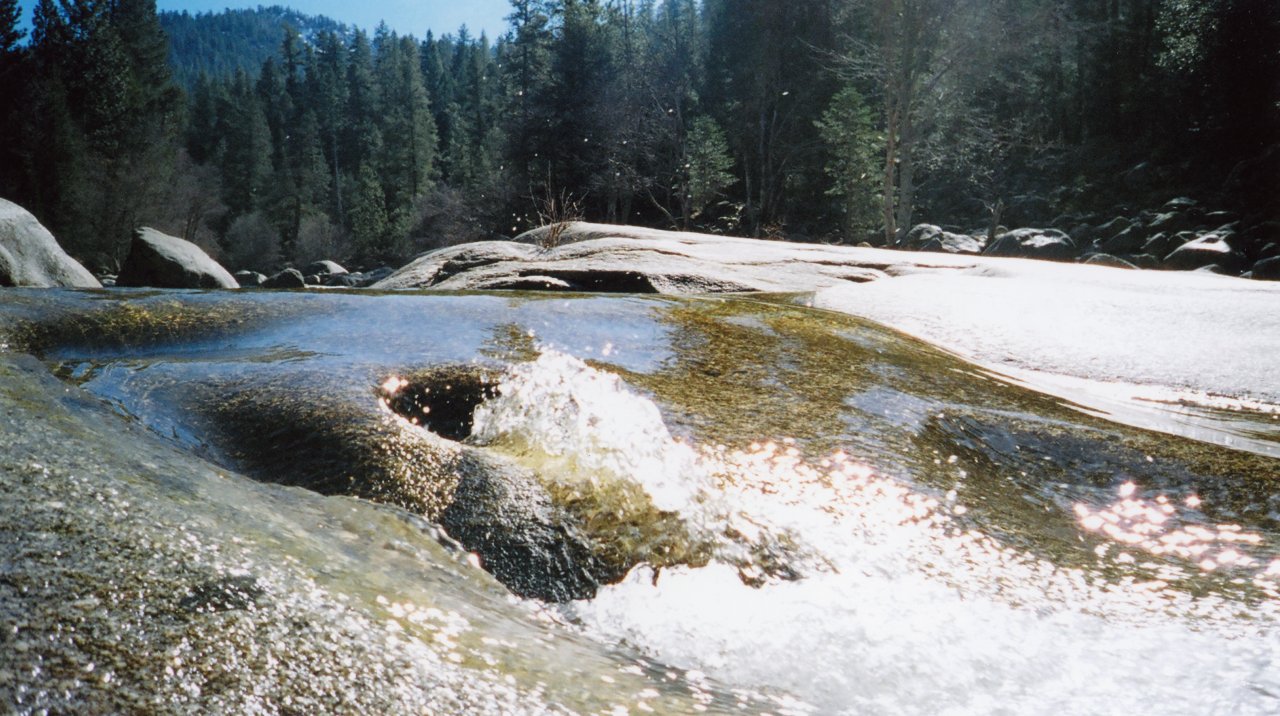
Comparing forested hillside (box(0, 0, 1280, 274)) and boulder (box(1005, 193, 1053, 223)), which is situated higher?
forested hillside (box(0, 0, 1280, 274))

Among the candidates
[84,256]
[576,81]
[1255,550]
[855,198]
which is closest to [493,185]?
[576,81]

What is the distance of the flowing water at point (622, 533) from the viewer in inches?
50.8

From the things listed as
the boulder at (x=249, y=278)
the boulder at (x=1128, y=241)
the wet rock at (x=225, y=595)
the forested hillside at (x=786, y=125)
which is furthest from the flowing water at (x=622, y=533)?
the boulder at (x=249, y=278)

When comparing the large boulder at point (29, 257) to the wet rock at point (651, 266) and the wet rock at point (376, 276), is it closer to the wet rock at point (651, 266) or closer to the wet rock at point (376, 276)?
the wet rock at point (651, 266)

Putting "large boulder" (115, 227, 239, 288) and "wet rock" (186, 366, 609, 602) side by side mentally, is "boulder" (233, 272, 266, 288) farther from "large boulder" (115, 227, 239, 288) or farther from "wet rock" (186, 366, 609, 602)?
"wet rock" (186, 366, 609, 602)

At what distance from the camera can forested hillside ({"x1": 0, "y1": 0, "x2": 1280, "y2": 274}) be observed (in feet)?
77.9

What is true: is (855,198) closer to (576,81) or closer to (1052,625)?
(576,81)

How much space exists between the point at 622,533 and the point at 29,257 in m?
10.1

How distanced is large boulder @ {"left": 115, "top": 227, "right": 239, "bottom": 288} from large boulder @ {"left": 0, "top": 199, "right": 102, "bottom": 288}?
2174 mm

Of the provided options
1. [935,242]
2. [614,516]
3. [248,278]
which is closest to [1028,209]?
[935,242]

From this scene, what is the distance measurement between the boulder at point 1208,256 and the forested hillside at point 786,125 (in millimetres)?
5395

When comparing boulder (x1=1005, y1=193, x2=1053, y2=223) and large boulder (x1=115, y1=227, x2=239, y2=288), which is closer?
large boulder (x1=115, y1=227, x2=239, y2=288)

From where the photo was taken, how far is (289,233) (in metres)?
54.5

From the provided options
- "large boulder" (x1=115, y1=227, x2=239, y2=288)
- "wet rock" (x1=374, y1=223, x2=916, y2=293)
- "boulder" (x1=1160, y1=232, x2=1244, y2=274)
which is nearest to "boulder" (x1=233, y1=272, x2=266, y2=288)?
"large boulder" (x1=115, y1=227, x2=239, y2=288)
